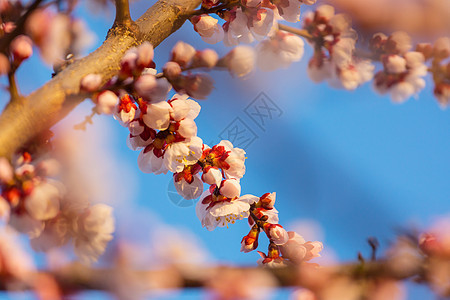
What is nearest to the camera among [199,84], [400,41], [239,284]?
[239,284]

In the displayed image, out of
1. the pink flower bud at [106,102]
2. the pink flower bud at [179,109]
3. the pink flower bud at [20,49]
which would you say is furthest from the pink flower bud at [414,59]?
the pink flower bud at [20,49]

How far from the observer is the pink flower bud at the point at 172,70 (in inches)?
23.2

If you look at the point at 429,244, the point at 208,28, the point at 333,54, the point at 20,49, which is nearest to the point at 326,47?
the point at 333,54

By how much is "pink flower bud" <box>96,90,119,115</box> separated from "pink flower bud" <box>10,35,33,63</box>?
116mm

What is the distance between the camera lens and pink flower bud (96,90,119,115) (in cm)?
56

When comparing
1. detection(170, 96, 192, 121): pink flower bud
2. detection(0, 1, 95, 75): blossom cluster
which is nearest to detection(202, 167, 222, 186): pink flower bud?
detection(170, 96, 192, 121): pink flower bud

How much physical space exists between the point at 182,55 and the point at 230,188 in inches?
A: 10.6

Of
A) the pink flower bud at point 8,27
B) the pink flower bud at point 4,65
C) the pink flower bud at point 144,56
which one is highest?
the pink flower bud at point 144,56

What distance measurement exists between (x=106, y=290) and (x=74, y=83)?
1.07 ft

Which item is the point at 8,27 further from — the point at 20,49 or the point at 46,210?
the point at 46,210

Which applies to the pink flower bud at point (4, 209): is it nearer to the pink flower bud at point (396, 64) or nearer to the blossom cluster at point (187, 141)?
the blossom cluster at point (187, 141)

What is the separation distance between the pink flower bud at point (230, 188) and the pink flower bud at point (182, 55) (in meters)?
0.25

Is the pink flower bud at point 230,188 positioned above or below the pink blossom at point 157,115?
above

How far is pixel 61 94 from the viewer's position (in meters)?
0.55
